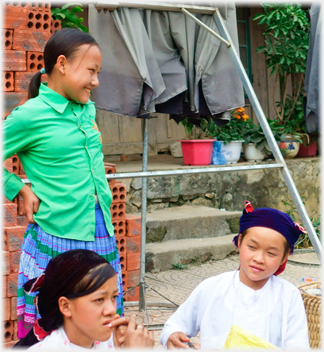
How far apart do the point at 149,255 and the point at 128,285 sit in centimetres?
74

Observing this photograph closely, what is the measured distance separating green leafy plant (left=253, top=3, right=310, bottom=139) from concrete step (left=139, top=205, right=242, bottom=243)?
6.52 ft

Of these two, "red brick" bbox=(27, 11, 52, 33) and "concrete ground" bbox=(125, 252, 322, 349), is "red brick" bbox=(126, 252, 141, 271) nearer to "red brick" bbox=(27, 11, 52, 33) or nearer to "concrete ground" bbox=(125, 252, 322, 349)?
"concrete ground" bbox=(125, 252, 322, 349)

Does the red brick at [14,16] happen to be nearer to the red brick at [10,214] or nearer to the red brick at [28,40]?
the red brick at [28,40]

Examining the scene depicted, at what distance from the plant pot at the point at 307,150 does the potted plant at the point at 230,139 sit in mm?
1089

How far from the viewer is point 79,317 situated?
1.55m

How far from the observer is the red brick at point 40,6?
3.30 m

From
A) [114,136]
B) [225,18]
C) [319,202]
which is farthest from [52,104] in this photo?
[319,202]

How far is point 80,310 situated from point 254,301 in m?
0.72

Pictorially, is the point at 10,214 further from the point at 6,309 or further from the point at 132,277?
the point at 132,277

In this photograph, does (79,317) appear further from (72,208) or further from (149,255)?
(149,255)

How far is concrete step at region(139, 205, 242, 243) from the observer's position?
17.0ft

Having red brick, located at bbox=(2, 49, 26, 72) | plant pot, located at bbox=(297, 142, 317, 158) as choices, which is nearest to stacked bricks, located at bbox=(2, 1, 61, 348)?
red brick, located at bbox=(2, 49, 26, 72)

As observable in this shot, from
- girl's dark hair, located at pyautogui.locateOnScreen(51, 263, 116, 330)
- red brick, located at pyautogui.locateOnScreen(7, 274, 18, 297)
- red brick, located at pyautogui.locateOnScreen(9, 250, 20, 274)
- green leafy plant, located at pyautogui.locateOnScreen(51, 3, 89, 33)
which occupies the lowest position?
red brick, located at pyautogui.locateOnScreen(7, 274, 18, 297)

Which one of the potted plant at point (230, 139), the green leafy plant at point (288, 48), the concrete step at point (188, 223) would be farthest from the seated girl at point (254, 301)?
the green leafy plant at point (288, 48)
